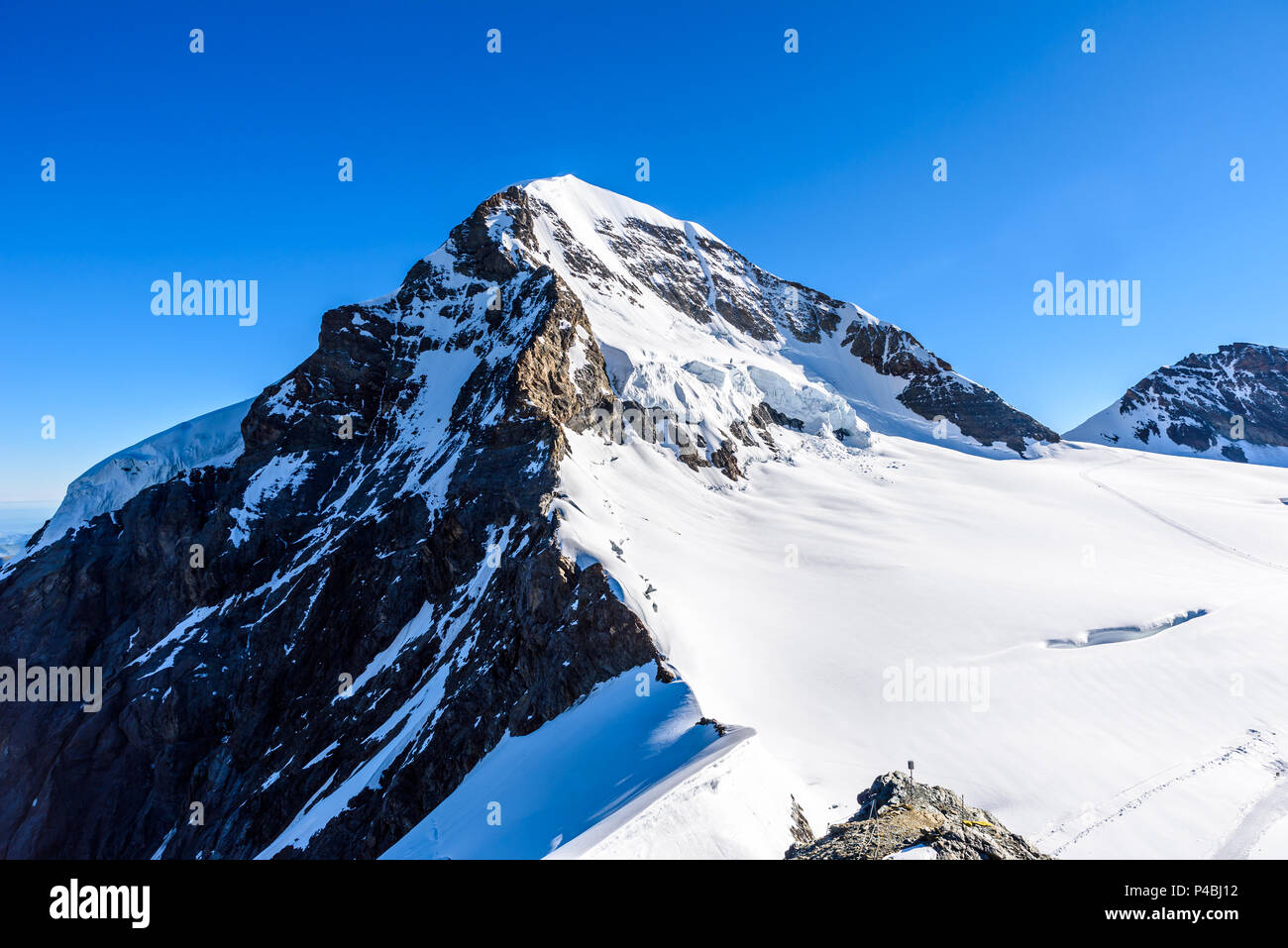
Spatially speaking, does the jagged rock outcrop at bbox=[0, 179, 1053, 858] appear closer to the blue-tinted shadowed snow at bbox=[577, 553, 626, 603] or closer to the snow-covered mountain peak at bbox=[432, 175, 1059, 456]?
the blue-tinted shadowed snow at bbox=[577, 553, 626, 603]

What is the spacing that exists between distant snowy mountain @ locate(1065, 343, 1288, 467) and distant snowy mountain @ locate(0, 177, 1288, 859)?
3842cm

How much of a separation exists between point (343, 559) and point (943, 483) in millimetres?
49437

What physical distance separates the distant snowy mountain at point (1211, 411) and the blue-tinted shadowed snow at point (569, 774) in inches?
4418

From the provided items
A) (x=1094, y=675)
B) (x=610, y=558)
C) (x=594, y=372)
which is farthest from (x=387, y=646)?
(x=1094, y=675)

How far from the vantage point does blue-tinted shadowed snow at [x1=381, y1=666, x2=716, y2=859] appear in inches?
582

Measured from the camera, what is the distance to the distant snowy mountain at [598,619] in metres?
17.4

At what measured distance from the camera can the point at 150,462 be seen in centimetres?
8981

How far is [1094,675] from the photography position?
959 inches
